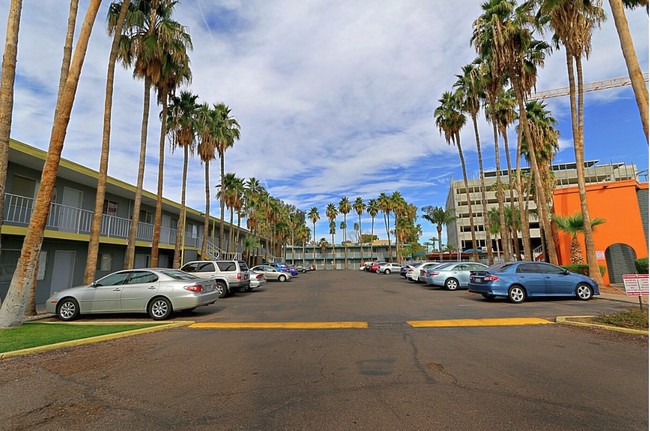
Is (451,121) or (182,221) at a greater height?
(451,121)

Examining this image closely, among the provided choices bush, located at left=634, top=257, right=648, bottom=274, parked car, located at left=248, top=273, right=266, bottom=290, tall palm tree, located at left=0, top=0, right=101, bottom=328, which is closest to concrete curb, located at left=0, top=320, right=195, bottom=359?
tall palm tree, located at left=0, top=0, right=101, bottom=328

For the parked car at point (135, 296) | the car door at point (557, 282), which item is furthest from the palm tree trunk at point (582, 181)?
the parked car at point (135, 296)

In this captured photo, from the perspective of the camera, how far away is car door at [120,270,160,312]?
9945 millimetres

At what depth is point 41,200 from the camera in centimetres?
923

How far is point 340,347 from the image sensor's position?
21.4 ft

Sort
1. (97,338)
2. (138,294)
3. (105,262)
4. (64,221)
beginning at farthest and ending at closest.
A: (105,262), (64,221), (138,294), (97,338)

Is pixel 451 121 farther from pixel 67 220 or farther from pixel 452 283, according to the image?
pixel 67 220

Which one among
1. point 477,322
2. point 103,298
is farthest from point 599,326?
point 103,298

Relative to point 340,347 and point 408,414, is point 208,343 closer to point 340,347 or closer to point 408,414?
point 340,347

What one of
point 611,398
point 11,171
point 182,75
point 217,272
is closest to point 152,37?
point 182,75

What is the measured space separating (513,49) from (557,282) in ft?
50.4

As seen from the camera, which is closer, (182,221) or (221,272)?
(221,272)

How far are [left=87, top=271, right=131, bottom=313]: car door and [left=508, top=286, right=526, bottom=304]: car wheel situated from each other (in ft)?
41.8

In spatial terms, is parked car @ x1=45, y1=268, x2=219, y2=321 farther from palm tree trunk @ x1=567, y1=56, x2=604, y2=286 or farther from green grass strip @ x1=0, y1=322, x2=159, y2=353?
palm tree trunk @ x1=567, y1=56, x2=604, y2=286
